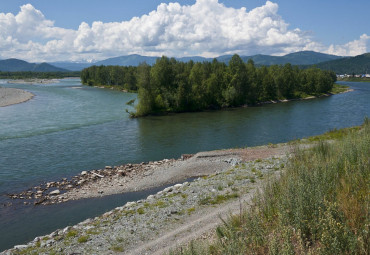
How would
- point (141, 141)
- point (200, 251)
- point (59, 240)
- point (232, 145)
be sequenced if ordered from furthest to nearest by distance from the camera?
point (141, 141) → point (232, 145) → point (59, 240) → point (200, 251)

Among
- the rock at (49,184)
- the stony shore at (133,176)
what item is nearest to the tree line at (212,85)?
the stony shore at (133,176)

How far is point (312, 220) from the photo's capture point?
7965 mm

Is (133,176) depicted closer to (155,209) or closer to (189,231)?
(155,209)

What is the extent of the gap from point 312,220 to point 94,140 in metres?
39.3

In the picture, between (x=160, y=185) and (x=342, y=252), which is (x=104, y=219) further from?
(x=342, y=252)

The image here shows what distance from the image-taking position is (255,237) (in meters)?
→ 8.30

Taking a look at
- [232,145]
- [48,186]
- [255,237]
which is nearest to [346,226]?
[255,237]

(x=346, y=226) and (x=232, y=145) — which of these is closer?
(x=346, y=226)

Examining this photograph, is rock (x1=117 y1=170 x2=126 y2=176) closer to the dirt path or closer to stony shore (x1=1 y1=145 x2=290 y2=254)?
stony shore (x1=1 y1=145 x2=290 y2=254)

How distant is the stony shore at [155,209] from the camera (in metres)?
14.6

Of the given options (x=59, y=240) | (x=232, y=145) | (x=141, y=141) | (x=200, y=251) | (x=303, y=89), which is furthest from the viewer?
(x=303, y=89)

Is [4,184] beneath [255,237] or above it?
beneath

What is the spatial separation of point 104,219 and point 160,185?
8.62 metres

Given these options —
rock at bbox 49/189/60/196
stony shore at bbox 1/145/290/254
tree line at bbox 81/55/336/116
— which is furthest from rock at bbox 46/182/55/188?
tree line at bbox 81/55/336/116
